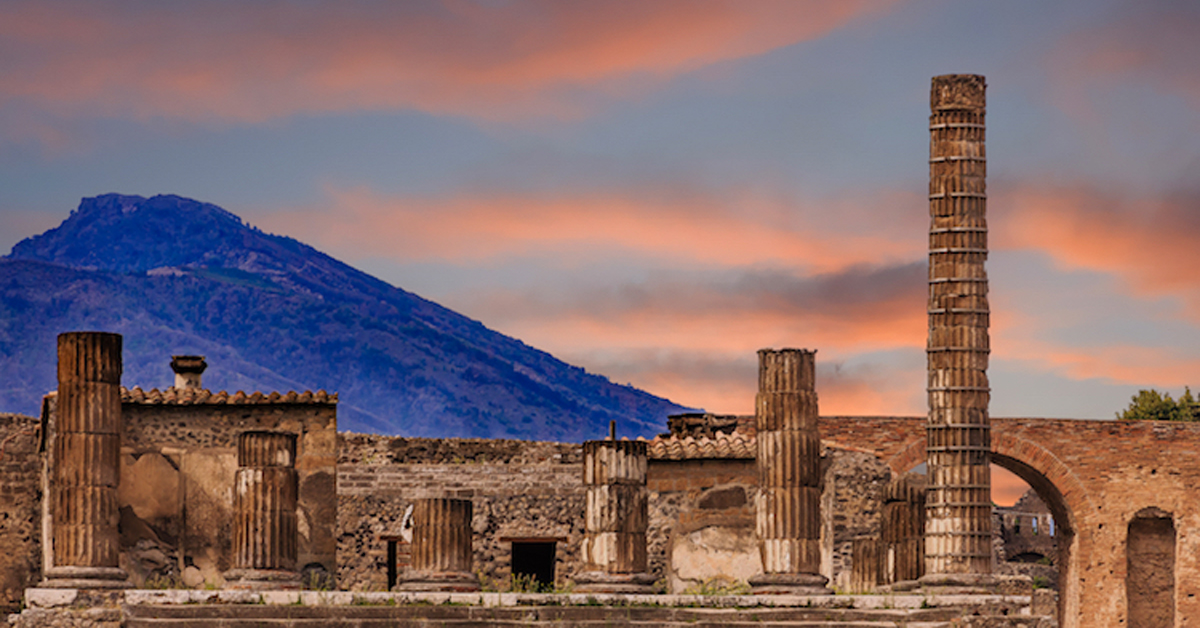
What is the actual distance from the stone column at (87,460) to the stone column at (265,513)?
1442mm

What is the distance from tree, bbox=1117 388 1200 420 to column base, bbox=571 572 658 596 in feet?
120

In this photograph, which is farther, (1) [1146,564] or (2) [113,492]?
(1) [1146,564]

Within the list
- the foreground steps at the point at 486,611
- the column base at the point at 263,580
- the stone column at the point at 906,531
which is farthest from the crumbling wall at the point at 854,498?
the column base at the point at 263,580

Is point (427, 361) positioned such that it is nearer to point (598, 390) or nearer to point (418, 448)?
point (598, 390)

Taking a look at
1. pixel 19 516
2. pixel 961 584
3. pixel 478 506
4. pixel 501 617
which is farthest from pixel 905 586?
pixel 19 516

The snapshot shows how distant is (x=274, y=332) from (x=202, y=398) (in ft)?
372

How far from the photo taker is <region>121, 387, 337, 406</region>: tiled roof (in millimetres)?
23891

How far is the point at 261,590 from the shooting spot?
822 inches

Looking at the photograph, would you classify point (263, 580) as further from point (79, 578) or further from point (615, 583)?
point (615, 583)

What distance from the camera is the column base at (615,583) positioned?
2108cm

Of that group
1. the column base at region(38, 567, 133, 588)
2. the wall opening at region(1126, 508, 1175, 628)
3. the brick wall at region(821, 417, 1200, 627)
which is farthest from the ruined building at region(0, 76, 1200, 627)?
the wall opening at region(1126, 508, 1175, 628)

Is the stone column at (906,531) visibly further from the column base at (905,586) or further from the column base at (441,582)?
the column base at (441,582)

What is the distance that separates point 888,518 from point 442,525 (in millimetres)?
6060

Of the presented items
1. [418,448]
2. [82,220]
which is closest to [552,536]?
[418,448]
